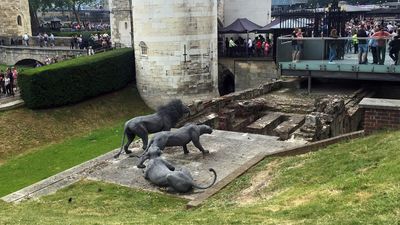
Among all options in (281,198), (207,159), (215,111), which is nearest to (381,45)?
(215,111)

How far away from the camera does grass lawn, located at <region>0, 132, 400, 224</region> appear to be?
6348 mm

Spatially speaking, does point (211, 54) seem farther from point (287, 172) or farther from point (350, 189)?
point (350, 189)

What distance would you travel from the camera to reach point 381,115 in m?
10.7

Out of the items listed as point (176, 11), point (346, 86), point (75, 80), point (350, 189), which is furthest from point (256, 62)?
point (350, 189)

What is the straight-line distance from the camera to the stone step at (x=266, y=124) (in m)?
16.6

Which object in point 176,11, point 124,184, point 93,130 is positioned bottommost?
point 93,130

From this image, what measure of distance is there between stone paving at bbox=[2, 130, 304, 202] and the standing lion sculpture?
58 cm

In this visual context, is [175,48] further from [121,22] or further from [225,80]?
[121,22]

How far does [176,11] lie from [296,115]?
10.8 m

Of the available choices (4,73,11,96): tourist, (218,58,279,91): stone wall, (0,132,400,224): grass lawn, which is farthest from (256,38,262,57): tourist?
(0,132,400,224): grass lawn

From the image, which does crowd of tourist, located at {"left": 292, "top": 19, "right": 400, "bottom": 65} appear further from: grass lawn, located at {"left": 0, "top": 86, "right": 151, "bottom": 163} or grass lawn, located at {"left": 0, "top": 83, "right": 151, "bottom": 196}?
grass lawn, located at {"left": 0, "top": 86, "right": 151, "bottom": 163}

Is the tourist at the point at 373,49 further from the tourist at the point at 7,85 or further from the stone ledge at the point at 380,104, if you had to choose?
the tourist at the point at 7,85

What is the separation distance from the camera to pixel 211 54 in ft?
92.1

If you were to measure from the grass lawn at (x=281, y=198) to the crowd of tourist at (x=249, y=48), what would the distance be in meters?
21.7
